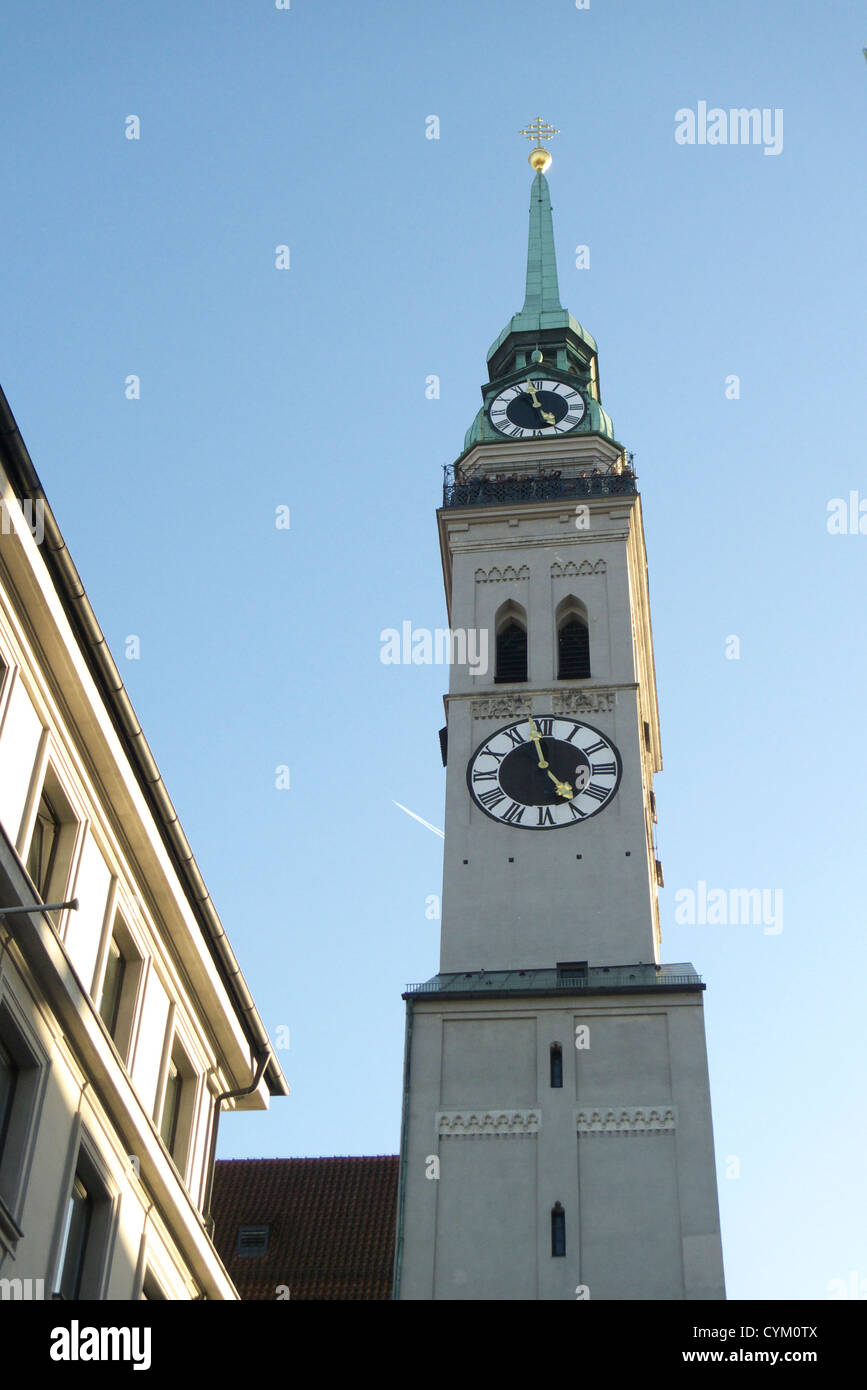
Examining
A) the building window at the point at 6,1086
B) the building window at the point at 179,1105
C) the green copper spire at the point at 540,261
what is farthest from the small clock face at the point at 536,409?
the building window at the point at 6,1086

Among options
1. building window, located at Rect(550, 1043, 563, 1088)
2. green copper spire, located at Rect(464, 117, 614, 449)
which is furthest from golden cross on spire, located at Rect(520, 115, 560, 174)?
building window, located at Rect(550, 1043, 563, 1088)

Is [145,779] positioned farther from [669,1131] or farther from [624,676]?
[624,676]

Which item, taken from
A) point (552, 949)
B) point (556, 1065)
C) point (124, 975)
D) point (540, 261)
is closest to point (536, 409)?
point (540, 261)

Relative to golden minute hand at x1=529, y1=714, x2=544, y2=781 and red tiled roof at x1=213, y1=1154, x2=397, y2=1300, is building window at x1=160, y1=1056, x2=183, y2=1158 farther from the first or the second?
golden minute hand at x1=529, y1=714, x2=544, y2=781

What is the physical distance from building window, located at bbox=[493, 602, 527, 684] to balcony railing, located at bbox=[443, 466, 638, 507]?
3714 millimetres

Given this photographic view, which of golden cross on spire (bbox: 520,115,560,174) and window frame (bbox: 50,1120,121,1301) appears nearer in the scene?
window frame (bbox: 50,1120,121,1301)

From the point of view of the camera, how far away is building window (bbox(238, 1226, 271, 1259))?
4453 cm

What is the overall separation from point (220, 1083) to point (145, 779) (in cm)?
565

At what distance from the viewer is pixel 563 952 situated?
42.9 meters

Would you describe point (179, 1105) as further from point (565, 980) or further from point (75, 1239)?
point (565, 980)

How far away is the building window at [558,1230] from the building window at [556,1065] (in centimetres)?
275
